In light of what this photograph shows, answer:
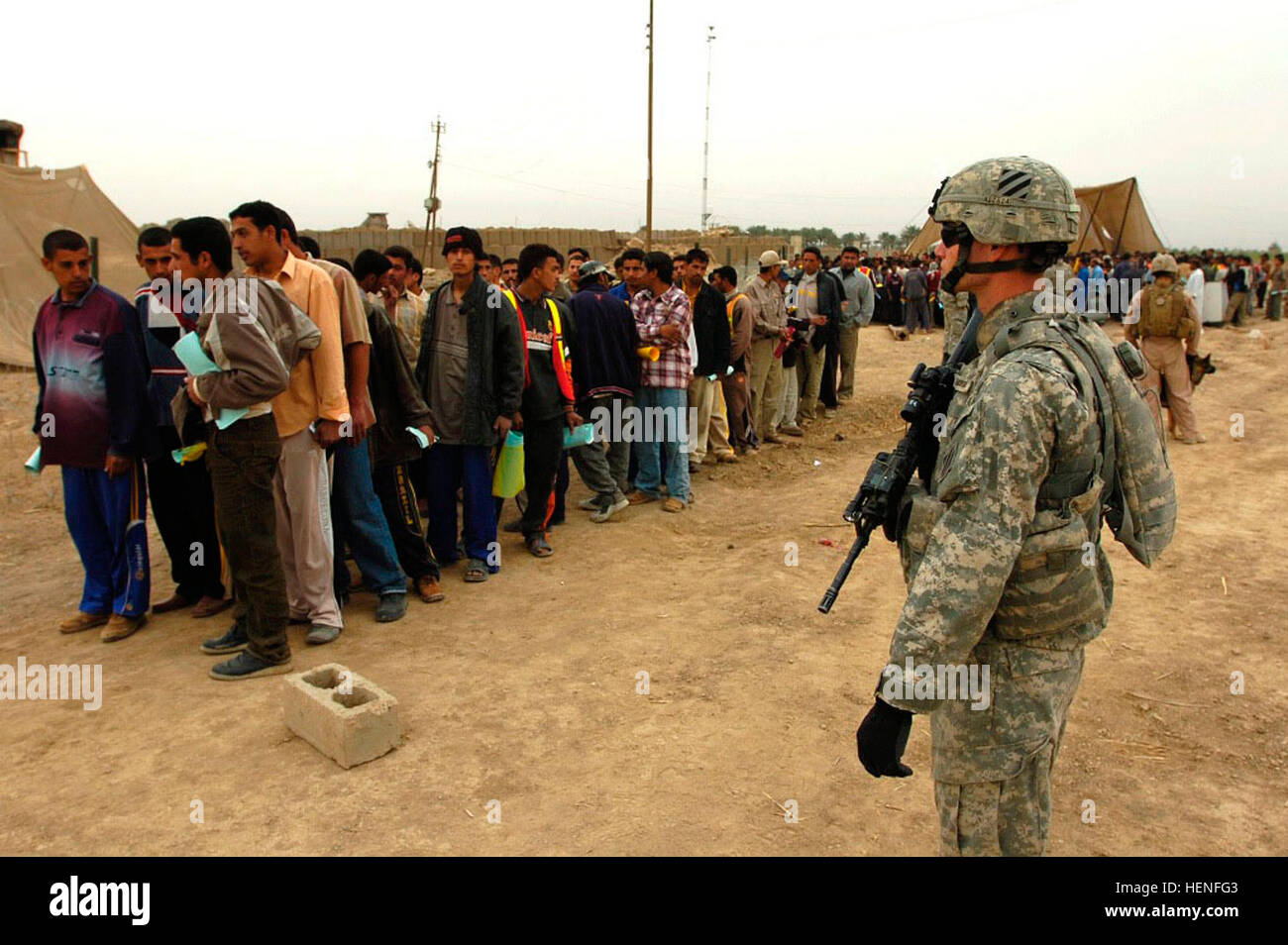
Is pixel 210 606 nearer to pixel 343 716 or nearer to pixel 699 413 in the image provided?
pixel 343 716

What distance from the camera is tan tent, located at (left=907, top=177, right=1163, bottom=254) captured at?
78.9 feet

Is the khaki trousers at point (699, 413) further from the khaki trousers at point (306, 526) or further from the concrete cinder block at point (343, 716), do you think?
the concrete cinder block at point (343, 716)

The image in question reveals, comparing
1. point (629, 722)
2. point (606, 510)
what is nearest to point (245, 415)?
point (629, 722)

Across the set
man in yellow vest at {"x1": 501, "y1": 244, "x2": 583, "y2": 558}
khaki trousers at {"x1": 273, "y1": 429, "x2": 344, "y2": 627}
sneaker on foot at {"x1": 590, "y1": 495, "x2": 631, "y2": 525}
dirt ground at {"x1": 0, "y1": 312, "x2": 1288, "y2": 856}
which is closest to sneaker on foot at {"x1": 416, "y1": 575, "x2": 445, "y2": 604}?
dirt ground at {"x1": 0, "y1": 312, "x2": 1288, "y2": 856}

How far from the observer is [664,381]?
269 inches

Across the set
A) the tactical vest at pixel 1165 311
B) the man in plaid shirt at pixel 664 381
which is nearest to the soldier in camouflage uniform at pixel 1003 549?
the man in plaid shirt at pixel 664 381

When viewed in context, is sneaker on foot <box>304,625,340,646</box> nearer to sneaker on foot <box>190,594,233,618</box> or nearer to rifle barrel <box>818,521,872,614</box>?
sneaker on foot <box>190,594,233,618</box>

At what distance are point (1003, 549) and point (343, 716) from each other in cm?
241

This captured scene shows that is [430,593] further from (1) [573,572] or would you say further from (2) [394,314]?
(2) [394,314]

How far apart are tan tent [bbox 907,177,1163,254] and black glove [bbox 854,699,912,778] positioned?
24.0 meters

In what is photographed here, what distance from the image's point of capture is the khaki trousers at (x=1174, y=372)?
8805mm

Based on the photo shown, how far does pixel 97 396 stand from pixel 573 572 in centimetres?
267

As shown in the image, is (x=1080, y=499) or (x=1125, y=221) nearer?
(x=1080, y=499)

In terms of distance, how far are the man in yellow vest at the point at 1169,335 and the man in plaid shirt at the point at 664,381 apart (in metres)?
4.73
